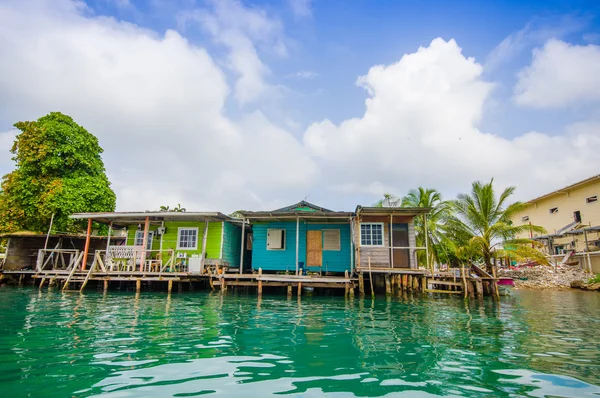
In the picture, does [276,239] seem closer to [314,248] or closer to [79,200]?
[314,248]

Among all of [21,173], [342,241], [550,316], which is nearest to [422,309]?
[550,316]

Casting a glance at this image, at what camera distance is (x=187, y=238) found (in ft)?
67.9

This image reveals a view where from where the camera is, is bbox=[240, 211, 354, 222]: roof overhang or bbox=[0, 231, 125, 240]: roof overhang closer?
bbox=[240, 211, 354, 222]: roof overhang

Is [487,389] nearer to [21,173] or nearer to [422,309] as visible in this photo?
[422,309]

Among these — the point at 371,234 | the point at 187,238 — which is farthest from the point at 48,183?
the point at 371,234

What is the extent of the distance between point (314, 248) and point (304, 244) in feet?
2.02

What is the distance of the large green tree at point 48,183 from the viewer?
21938 millimetres

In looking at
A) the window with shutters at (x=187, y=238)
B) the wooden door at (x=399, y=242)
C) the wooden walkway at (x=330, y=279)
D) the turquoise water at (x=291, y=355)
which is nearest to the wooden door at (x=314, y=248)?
the wooden walkway at (x=330, y=279)

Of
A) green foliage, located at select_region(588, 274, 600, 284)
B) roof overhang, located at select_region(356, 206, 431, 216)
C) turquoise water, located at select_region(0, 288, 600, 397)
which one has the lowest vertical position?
turquoise water, located at select_region(0, 288, 600, 397)

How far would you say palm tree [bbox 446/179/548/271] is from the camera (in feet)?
62.4

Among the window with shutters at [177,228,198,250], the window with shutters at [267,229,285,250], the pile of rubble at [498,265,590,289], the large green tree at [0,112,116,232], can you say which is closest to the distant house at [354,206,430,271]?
the window with shutters at [267,229,285,250]

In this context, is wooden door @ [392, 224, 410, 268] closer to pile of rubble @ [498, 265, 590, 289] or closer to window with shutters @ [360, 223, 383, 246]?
window with shutters @ [360, 223, 383, 246]

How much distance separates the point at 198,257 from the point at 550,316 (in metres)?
15.3

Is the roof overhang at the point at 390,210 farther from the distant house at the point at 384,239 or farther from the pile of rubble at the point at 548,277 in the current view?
the pile of rubble at the point at 548,277
